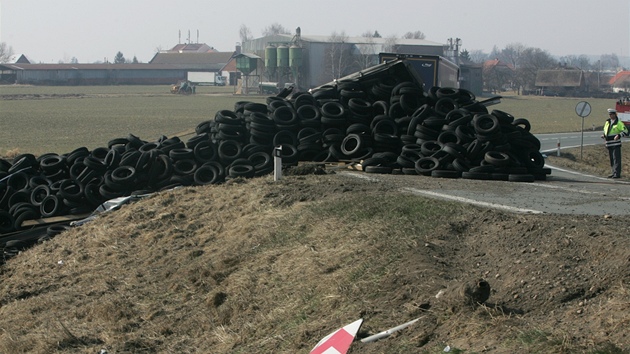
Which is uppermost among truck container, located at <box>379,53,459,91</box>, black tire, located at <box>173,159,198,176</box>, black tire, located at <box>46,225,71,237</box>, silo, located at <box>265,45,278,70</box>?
silo, located at <box>265,45,278,70</box>

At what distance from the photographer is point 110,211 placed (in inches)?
568

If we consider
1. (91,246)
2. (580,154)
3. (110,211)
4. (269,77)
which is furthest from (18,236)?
(269,77)

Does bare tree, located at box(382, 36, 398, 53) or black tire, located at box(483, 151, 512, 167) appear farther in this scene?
bare tree, located at box(382, 36, 398, 53)

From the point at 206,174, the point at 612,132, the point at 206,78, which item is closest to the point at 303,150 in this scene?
the point at 206,174

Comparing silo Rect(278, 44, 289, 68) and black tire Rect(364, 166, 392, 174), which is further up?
silo Rect(278, 44, 289, 68)

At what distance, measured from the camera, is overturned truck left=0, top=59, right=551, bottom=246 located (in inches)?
597

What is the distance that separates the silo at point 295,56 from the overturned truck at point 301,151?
8978 cm

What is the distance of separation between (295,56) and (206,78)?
1877 inches

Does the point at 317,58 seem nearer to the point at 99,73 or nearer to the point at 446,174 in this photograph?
the point at 99,73

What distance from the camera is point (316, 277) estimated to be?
28.3ft

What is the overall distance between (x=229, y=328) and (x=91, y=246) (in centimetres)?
502

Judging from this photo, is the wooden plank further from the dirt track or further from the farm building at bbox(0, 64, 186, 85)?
the farm building at bbox(0, 64, 186, 85)

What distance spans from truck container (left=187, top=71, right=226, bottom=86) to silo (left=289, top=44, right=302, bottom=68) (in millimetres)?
43331

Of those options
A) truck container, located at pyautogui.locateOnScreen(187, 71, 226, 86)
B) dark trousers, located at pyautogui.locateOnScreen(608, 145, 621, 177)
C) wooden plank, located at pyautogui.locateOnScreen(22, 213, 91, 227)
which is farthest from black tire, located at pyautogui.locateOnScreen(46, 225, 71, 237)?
truck container, located at pyautogui.locateOnScreen(187, 71, 226, 86)
